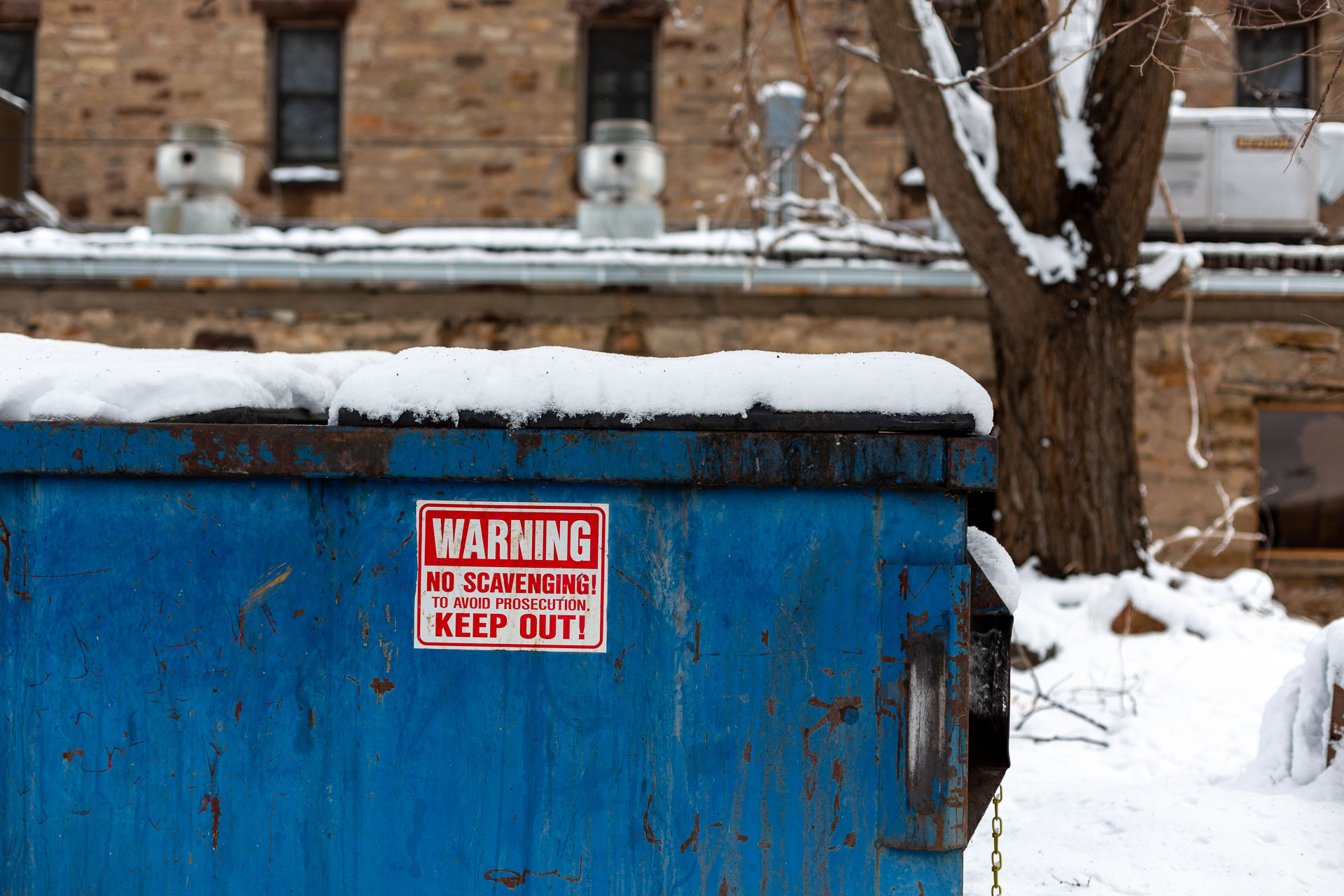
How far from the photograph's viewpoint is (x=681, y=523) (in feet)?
5.54

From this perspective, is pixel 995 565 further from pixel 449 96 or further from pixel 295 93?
pixel 295 93

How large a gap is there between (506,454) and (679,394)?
33 centimetres

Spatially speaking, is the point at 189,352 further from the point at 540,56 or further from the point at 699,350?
the point at 540,56

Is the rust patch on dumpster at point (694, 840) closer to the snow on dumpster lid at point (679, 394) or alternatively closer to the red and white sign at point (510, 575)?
the red and white sign at point (510, 575)

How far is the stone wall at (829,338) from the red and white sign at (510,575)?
4.56 metres

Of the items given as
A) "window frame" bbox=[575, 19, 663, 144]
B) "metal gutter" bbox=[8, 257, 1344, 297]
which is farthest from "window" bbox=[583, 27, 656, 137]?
"metal gutter" bbox=[8, 257, 1344, 297]

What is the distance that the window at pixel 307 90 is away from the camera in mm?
8680

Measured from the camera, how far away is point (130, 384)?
5.86ft

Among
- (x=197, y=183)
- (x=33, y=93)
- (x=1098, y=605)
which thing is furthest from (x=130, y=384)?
(x=33, y=93)

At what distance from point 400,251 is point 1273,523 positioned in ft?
20.8

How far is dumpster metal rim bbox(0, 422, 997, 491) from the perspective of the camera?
64.5 inches

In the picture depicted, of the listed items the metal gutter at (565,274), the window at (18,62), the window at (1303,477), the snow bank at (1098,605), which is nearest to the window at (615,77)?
the metal gutter at (565,274)

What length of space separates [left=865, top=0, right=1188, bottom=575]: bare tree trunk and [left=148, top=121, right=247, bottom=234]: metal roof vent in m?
4.76

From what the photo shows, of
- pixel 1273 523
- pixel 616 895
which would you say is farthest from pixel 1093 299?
pixel 616 895
